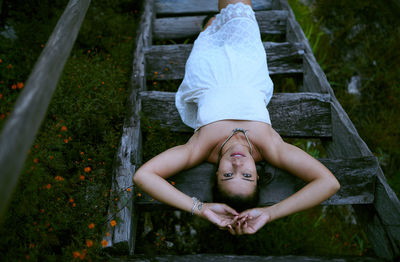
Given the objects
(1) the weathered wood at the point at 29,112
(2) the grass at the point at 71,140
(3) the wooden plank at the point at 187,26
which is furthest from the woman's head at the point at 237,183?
(3) the wooden plank at the point at 187,26

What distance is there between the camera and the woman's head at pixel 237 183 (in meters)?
1.89

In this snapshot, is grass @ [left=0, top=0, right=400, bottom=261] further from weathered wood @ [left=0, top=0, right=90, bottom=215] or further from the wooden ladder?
weathered wood @ [left=0, top=0, right=90, bottom=215]

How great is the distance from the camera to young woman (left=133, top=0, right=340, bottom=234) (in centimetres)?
183

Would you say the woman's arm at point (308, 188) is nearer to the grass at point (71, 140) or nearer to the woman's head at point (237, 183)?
the woman's head at point (237, 183)

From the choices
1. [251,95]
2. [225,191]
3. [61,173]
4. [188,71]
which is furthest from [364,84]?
[61,173]

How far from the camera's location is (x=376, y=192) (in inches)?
77.6

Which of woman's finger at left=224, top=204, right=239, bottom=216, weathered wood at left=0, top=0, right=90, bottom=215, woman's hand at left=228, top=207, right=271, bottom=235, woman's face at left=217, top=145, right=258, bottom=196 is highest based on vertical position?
weathered wood at left=0, top=0, right=90, bottom=215

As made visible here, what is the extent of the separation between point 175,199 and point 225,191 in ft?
1.09

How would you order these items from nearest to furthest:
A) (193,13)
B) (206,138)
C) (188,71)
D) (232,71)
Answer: (206,138) < (232,71) < (188,71) < (193,13)

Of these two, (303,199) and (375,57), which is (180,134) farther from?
(375,57)

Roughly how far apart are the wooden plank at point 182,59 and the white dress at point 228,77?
0.79 ft

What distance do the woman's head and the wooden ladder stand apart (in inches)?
3.8

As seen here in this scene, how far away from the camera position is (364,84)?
3945 millimetres

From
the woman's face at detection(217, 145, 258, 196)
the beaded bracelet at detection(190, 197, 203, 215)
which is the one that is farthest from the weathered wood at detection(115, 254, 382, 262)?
the woman's face at detection(217, 145, 258, 196)
